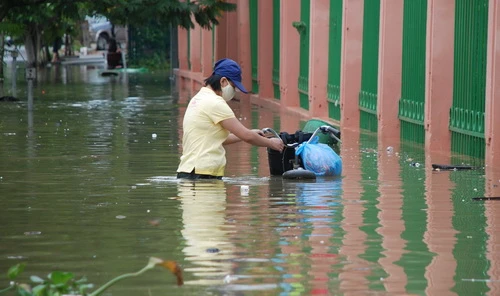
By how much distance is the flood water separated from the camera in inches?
302

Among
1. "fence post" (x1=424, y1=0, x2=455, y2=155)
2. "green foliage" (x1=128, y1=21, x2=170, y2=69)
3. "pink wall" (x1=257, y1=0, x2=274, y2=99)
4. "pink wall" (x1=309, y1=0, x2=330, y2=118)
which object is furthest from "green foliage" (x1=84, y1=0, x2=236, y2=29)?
"green foliage" (x1=128, y1=21, x2=170, y2=69)

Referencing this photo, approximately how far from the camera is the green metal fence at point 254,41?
104 ft

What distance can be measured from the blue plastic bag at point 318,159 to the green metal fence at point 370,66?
7187 millimetres

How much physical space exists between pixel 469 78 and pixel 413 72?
254 centimetres

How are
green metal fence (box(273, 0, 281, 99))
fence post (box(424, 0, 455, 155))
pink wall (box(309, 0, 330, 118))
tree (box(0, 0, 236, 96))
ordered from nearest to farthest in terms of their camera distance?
1. fence post (box(424, 0, 455, 155))
2. pink wall (box(309, 0, 330, 118))
3. tree (box(0, 0, 236, 96))
4. green metal fence (box(273, 0, 281, 99))

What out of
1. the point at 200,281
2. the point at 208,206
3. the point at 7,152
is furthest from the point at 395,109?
the point at 200,281

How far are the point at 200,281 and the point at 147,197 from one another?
411 cm

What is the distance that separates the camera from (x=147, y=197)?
11.6 meters

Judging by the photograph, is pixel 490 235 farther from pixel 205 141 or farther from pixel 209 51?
pixel 209 51

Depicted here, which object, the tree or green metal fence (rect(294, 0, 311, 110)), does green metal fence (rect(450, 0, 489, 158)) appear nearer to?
green metal fence (rect(294, 0, 311, 110))

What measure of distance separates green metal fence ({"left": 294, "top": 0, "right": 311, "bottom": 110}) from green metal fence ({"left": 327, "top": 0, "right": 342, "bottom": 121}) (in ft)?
5.12

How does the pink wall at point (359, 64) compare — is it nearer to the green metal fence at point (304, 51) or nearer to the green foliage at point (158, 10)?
the green metal fence at point (304, 51)

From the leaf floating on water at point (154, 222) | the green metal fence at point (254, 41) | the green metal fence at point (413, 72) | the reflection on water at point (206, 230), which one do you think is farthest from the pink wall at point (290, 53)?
the leaf floating on water at point (154, 222)

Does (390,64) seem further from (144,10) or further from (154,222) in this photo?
(154,222)
